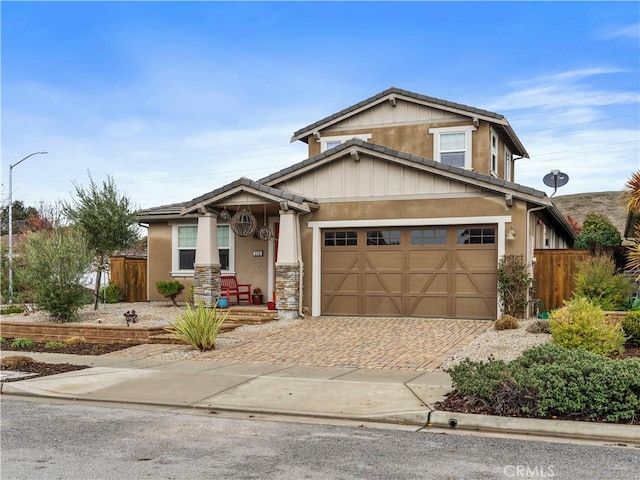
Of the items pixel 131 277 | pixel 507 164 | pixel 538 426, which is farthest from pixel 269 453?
pixel 507 164

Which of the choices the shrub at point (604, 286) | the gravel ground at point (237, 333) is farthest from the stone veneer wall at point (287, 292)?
the shrub at point (604, 286)

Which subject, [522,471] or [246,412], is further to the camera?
[246,412]

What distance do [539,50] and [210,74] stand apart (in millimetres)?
9079

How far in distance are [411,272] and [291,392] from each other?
8.89m

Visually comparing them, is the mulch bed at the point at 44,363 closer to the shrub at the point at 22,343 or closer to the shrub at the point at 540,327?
the shrub at the point at 22,343

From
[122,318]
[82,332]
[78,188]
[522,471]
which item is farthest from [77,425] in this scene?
[78,188]

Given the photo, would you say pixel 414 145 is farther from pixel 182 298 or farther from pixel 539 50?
pixel 182 298

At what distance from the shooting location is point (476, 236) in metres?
17.2

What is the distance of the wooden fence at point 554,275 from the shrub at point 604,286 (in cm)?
206

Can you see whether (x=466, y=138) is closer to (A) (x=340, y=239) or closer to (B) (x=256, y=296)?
(A) (x=340, y=239)

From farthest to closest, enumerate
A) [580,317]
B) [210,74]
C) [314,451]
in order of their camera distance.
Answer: [210,74]
[580,317]
[314,451]

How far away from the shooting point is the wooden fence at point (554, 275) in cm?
1783

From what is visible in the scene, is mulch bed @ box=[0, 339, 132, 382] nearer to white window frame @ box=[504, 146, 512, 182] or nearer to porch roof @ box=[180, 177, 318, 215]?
porch roof @ box=[180, 177, 318, 215]

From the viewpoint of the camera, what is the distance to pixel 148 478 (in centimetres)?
574
